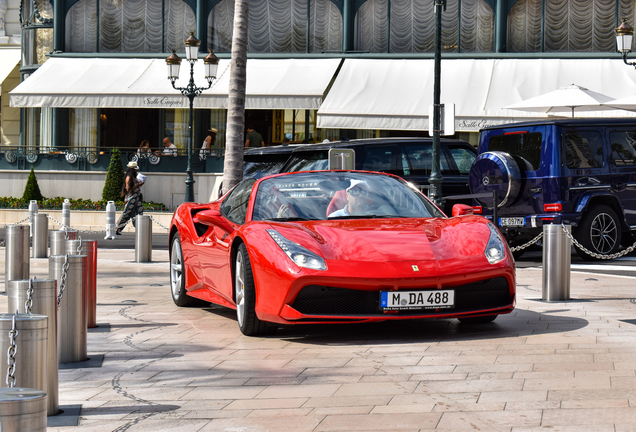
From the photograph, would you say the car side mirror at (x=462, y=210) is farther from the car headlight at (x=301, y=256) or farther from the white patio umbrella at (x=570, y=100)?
the white patio umbrella at (x=570, y=100)

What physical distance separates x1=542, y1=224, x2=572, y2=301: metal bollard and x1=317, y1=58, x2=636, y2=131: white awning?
601 inches

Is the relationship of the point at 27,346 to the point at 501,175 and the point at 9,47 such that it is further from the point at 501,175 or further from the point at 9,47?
the point at 9,47

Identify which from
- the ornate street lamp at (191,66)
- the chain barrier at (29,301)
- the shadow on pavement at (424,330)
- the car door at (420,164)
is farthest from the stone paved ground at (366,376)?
the ornate street lamp at (191,66)

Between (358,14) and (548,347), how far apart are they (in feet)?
78.6

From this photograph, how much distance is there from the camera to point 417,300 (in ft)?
22.8

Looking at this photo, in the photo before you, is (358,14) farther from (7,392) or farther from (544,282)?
(7,392)

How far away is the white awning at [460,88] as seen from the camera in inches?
981

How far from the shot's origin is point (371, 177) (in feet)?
27.8

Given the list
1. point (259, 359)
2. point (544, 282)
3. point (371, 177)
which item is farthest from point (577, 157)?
point (259, 359)

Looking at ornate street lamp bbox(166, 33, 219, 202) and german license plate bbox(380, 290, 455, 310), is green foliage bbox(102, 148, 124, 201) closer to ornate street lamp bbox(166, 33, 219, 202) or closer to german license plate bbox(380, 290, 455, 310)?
ornate street lamp bbox(166, 33, 219, 202)

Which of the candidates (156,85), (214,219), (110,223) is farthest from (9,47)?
(214,219)

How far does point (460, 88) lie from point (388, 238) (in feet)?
64.2

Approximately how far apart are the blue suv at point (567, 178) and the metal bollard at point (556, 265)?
463 centimetres

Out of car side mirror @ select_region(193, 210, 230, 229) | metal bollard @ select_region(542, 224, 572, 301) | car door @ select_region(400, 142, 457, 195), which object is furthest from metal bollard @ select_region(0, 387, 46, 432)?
car door @ select_region(400, 142, 457, 195)
